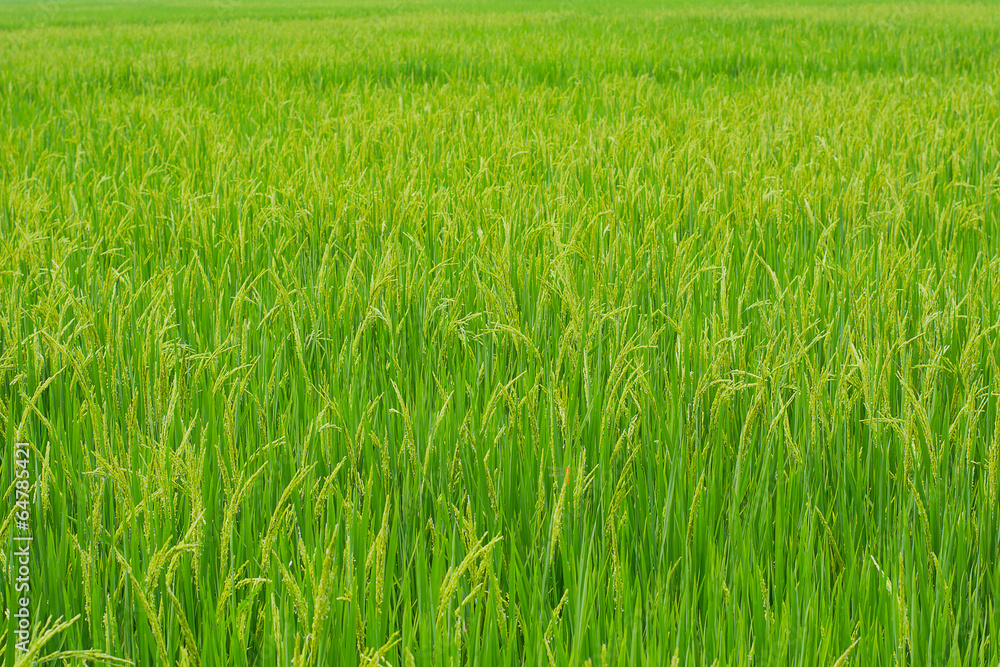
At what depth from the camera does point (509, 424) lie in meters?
1.10

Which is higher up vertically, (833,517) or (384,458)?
(384,458)

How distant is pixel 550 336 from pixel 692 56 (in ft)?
19.1

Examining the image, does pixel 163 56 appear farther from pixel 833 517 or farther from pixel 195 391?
pixel 833 517

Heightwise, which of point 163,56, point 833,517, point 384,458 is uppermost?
point 163,56

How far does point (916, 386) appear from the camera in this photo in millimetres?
1391

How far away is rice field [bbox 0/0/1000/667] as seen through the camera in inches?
32.4

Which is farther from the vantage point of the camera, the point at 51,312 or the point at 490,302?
the point at 490,302

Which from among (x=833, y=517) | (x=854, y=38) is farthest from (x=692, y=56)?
(x=833, y=517)

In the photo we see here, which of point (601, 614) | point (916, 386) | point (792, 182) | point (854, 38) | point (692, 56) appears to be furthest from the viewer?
point (854, 38)

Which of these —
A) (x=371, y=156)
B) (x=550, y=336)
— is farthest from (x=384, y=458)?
(x=371, y=156)

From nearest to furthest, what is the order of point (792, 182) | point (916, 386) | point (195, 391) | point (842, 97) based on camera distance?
point (195, 391) → point (916, 386) → point (792, 182) → point (842, 97)

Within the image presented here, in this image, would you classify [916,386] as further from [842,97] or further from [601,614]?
[842,97]

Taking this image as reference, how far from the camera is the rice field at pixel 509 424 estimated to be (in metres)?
0.82

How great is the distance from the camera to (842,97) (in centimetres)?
438
